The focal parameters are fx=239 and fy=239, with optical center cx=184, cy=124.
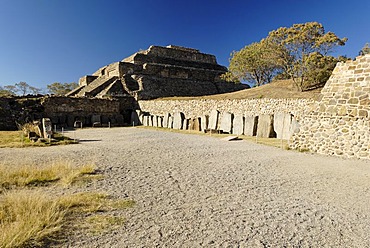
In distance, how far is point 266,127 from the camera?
43.5 feet

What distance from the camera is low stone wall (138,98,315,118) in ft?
46.0

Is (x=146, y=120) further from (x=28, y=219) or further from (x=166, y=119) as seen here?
(x=28, y=219)

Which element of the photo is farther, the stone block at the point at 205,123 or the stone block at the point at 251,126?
the stone block at the point at 205,123

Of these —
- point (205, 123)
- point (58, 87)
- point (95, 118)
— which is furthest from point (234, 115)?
point (58, 87)

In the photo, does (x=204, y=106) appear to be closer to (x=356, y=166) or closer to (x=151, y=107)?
(x=151, y=107)

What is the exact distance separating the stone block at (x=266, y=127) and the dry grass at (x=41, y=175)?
9.94 metres

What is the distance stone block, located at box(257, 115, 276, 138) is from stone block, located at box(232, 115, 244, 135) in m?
1.29

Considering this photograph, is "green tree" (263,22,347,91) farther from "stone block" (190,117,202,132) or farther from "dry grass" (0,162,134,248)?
"dry grass" (0,162,134,248)

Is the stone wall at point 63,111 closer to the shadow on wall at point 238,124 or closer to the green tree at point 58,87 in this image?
the shadow on wall at point 238,124

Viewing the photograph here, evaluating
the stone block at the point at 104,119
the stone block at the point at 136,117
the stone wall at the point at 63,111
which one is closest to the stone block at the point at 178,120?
the stone block at the point at 136,117

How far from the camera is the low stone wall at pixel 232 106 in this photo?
46.0 feet

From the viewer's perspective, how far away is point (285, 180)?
5.46 metres

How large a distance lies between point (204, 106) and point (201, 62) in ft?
72.8

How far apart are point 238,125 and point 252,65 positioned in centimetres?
1533
